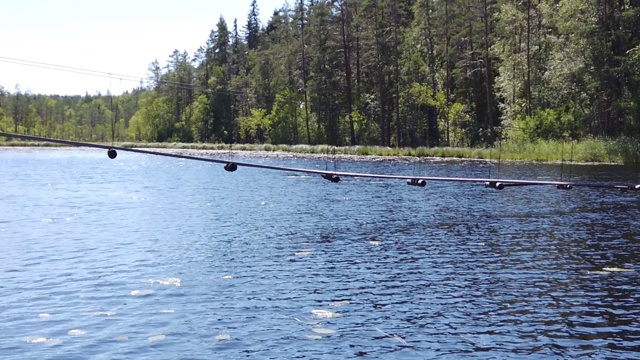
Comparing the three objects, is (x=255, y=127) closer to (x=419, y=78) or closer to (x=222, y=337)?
(x=419, y=78)

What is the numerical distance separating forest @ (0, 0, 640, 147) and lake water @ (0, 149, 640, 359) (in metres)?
16.4

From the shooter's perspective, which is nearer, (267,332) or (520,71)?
(267,332)

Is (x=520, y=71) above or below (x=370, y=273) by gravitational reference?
above

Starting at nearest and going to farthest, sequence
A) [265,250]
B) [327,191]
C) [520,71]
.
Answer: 1. [265,250]
2. [327,191]
3. [520,71]

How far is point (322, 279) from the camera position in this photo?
2234 centimetres

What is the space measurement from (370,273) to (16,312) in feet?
35.7

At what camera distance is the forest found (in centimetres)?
7094

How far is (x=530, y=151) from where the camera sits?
253 feet

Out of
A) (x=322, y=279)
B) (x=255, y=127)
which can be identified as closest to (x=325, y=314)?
(x=322, y=279)

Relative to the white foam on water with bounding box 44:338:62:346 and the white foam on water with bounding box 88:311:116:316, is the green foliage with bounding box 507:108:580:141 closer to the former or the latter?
the white foam on water with bounding box 88:311:116:316

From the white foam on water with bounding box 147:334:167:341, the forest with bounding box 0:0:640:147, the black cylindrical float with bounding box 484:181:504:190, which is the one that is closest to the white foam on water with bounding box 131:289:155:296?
the white foam on water with bounding box 147:334:167:341

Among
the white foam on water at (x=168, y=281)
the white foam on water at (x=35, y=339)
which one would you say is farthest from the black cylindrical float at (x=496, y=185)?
the white foam on water at (x=35, y=339)

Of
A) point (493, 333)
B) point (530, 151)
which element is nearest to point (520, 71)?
point (530, 151)

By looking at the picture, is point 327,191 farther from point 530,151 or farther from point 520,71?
point 520,71
